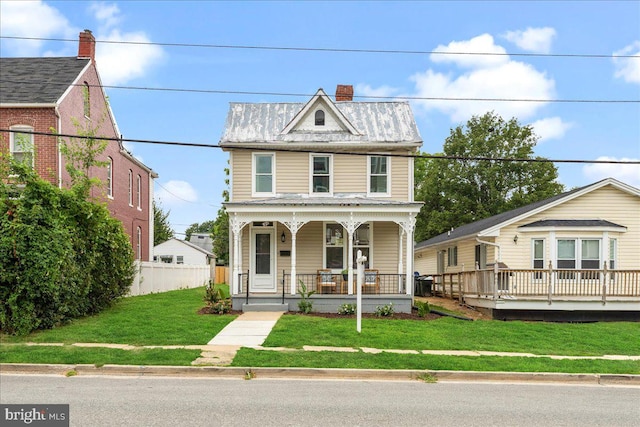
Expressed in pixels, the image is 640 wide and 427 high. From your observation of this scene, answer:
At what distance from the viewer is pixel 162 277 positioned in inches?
1133

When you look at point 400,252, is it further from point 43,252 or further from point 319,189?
point 43,252

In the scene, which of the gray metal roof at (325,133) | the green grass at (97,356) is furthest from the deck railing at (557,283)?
the green grass at (97,356)

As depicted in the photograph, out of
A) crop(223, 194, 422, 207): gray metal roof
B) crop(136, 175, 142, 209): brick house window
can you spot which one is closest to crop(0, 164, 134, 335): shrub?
crop(223, 194, 422, 207): gray metal roof

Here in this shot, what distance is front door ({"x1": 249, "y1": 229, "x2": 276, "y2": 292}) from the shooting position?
2064cm

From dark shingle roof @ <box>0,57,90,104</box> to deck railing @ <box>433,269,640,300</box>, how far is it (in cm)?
1784

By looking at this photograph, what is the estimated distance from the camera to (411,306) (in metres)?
18.9

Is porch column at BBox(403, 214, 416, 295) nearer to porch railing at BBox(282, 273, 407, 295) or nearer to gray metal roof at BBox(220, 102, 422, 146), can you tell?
porch railing at BBox(282, 273, 407, 295)

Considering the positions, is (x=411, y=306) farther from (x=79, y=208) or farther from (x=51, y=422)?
(x=51, y=422)

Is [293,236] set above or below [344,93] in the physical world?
below

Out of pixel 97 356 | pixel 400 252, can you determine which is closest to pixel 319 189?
pixel 400 252

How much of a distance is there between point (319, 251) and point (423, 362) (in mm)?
10048

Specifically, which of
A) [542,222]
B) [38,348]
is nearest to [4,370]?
[38,348]

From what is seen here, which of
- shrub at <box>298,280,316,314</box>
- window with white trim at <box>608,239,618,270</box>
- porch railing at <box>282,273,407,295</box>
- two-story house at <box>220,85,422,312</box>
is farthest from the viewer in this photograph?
two-story house at <box>220,85,422,312</box>

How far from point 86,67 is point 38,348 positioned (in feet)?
55.4
